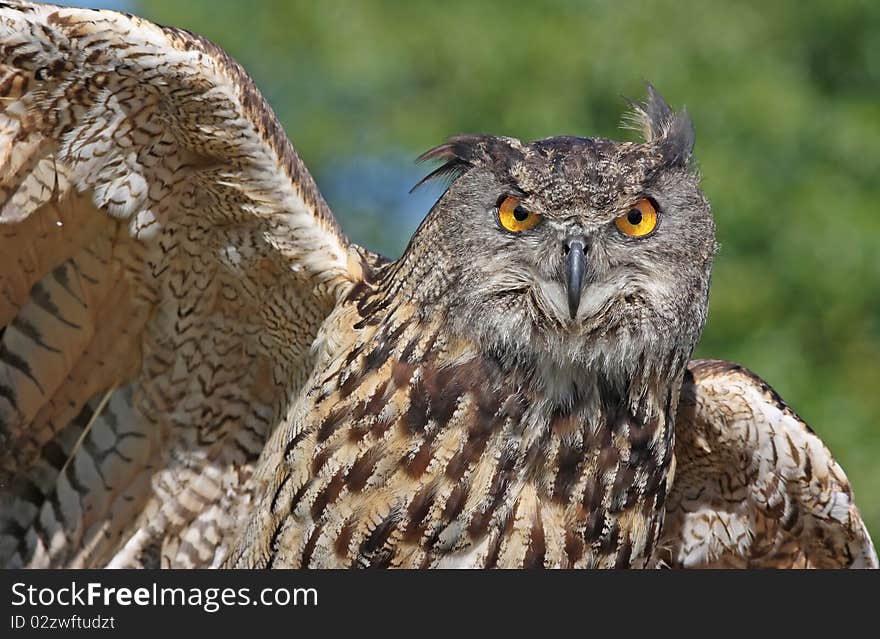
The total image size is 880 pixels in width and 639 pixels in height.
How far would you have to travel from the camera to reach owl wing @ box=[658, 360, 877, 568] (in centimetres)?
334

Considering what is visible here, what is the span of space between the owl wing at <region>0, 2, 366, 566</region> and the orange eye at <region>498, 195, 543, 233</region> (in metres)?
0.57

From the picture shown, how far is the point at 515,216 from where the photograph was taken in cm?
267

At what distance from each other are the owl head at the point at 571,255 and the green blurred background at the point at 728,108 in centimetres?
360

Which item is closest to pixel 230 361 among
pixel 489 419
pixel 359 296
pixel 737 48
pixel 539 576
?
pixel 359 296

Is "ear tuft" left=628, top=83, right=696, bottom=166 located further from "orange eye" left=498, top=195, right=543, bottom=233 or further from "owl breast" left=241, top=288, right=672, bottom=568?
"owl breast" left=241, top=288, right=672, bottom=568

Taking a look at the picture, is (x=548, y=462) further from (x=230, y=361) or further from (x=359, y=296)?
(x=230, y=361)

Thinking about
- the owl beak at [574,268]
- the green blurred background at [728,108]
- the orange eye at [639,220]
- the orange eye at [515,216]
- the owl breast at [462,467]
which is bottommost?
the owl breast at [462,467]

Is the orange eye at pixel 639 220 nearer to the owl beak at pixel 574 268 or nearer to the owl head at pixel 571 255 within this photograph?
the owl head at pixel 571 255

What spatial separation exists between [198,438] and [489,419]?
1.09 metres

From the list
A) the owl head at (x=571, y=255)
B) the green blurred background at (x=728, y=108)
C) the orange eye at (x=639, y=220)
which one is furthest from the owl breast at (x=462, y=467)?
the green blurred background at (x=728, y=108)

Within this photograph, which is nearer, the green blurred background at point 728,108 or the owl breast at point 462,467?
the owl breast at point 462,467

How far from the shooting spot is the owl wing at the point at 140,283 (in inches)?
104

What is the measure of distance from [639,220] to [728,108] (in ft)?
14.4

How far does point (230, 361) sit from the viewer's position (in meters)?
3.26
